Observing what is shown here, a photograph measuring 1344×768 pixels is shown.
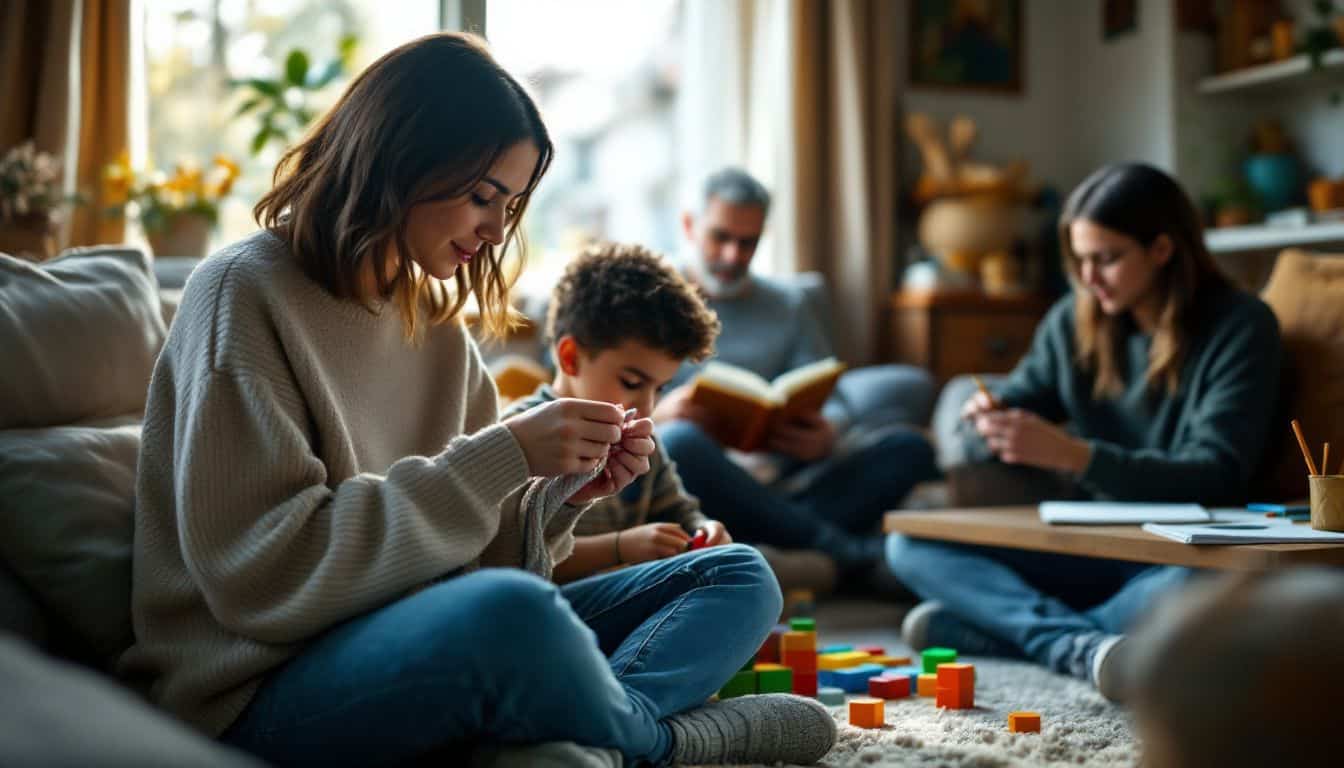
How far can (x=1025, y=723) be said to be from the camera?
5.71 feet

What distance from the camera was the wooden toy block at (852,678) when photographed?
2.10 metres

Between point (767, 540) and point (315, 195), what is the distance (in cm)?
166

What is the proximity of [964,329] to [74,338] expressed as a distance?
299cm

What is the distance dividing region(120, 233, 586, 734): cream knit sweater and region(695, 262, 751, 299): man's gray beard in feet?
6.46

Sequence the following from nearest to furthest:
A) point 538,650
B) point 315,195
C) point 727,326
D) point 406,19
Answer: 1. point 538,650
2. point 315,195
3. point 727,326
4. point 406,19

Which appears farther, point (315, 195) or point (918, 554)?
point (918, 554)

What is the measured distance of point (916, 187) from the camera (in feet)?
14.5

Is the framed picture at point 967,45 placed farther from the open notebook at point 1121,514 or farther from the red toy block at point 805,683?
the red toy block at point 805,683

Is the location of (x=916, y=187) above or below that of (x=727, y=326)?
above

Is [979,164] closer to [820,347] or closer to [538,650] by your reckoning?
[820,347]

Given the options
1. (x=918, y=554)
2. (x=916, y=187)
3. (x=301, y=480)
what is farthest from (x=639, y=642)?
(x=916, y=187)

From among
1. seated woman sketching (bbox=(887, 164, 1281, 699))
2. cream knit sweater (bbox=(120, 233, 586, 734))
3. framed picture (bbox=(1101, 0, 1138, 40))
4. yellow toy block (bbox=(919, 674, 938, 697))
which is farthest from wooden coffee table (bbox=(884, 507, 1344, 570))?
framed picture (bbox=(1101, 0, 1138, 40))

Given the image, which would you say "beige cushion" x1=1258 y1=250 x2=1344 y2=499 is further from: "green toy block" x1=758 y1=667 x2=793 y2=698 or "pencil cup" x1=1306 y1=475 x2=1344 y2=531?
"green toy block" x1=758 y1=667 x2=793 y2=698

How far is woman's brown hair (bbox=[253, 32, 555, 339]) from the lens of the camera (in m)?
1.42
